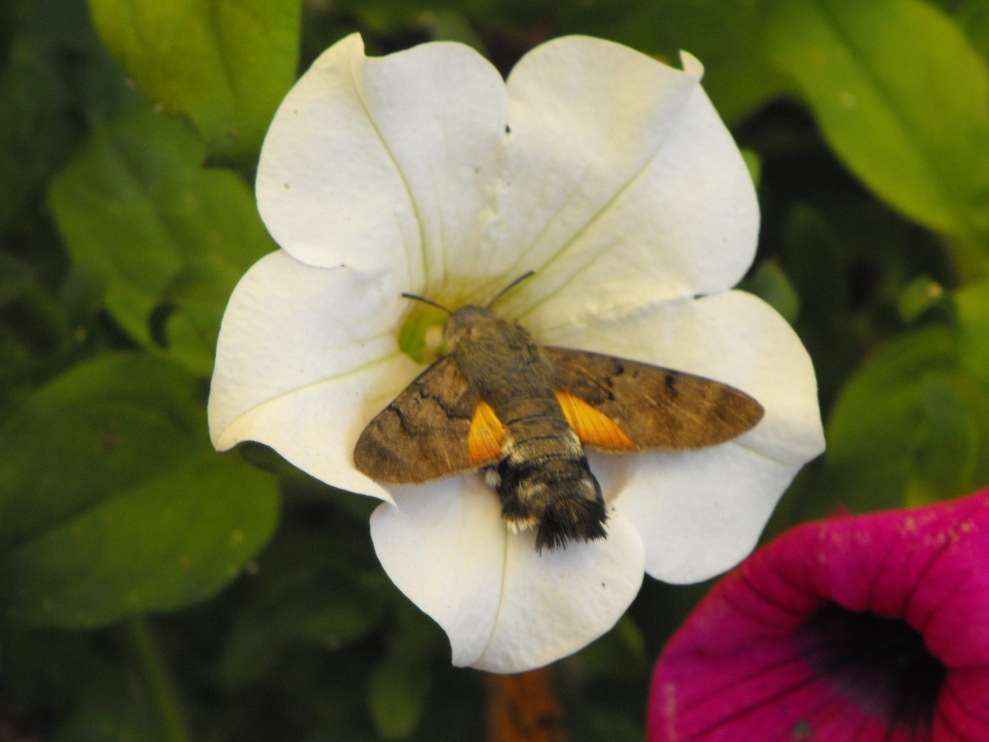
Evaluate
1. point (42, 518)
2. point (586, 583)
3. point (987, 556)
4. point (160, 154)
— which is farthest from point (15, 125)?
point (987, 556)

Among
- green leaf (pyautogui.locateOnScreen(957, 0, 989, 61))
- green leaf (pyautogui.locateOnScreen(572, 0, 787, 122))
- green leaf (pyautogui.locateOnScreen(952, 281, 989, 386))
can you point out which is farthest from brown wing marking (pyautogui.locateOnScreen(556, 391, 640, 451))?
green leaf (pyautogui.locateOnScreen(957, 0, 989, 61))

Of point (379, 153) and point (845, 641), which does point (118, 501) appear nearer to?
point (379, 153)

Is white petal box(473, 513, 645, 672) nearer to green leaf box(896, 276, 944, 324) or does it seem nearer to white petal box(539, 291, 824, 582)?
white petal box(539, 291, 824, 582)

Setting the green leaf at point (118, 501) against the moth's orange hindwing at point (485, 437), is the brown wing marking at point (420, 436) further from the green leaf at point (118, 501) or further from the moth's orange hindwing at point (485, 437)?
the green leaf at point (118, 501)

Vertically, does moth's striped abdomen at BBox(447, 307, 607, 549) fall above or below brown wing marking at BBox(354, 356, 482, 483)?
above

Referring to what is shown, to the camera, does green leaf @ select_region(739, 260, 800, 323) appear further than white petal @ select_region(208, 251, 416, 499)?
Yes

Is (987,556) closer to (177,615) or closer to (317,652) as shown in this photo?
(317,652)
